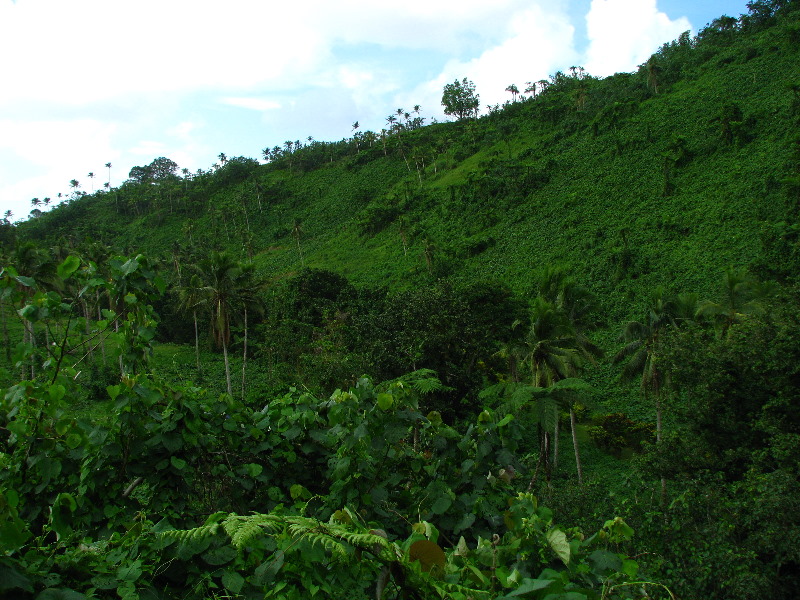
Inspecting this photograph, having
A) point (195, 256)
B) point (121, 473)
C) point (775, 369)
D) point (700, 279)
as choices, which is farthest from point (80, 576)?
point (195, 256)

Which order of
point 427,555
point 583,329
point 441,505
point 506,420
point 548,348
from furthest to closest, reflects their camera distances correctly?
1. point 583,329
2. point 548,348
3. point 506,420
4. point 441,505
5. point 427,555

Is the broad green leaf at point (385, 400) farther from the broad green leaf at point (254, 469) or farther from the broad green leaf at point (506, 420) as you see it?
the broad green leaf at point (254, 469)

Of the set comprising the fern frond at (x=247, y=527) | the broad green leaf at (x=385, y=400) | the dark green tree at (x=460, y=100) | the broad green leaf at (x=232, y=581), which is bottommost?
the broad green leaf at (x=232, y=581)

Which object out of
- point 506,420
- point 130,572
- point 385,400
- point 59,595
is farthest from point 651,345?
point 59,595

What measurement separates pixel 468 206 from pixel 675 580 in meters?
52.3

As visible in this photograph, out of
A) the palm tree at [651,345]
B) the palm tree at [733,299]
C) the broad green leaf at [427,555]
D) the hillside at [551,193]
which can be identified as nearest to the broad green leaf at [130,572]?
the broad green leaf at [427,555]

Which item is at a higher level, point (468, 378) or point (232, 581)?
point (232, 581)

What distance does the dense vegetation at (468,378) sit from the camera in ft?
7.23

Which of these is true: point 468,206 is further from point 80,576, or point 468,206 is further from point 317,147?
point 80,576

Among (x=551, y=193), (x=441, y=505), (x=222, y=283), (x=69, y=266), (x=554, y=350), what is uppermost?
(x=551, y=193)

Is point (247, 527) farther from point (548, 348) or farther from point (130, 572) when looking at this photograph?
point (548, 348)

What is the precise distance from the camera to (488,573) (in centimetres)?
218

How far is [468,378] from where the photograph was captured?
2212 centimetres

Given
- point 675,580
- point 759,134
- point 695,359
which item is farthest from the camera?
point 759,134
